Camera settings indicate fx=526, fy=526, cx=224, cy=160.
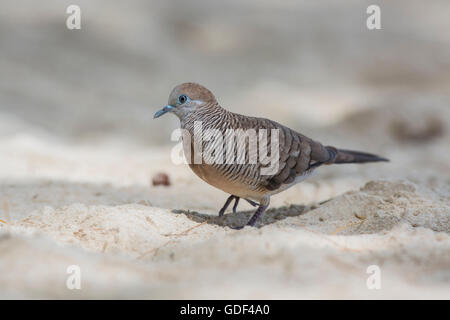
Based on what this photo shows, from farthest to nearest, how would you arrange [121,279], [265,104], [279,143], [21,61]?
[21,61]
[265,104]
[279,143]
[121,279]

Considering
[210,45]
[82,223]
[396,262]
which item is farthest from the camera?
Result: [210,45]

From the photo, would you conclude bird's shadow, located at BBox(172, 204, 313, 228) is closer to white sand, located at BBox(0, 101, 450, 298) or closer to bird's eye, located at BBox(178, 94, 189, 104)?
white sand, located at BBox(0, 101, 450, 298)

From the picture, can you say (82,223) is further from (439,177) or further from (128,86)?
(128,86)

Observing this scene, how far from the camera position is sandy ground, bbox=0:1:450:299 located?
2.43 metres

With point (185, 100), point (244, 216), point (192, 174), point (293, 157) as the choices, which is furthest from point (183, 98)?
point (192, 174)

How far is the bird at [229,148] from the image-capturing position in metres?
3.44

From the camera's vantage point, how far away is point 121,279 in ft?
7.68

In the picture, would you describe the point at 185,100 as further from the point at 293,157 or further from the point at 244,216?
the point at 244,216

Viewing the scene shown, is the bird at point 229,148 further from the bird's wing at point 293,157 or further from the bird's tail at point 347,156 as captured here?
the bird's tail at point 347,156

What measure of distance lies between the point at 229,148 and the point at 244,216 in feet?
2.84

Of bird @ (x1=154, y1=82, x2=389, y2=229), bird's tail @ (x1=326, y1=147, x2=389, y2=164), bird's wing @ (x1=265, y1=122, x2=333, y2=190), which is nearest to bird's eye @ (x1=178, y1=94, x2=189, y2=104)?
bird @ (x1=154, y1=82, x2=389, y2=229)

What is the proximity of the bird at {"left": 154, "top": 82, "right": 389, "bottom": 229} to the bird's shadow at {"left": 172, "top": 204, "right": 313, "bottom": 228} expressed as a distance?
0.73 ft
